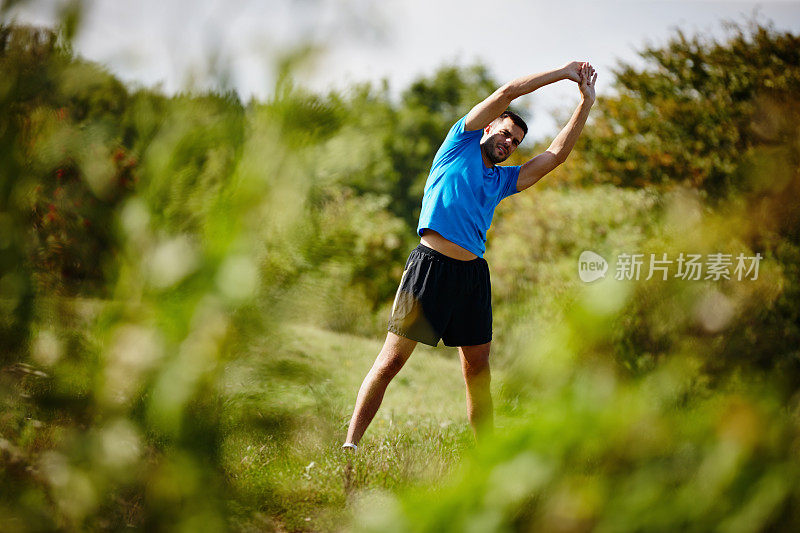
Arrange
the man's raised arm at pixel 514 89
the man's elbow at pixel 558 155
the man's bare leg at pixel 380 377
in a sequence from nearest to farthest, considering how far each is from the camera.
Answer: the man's raised arm at pixel 514 89 → the man's bare leg at pixel 380 377 → the man's elbow at pixel 558 155

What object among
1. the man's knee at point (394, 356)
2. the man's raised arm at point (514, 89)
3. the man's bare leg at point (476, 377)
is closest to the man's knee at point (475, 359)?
the man's bare leg at point (476, 377)

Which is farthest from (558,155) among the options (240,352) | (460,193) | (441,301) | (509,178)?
(240,352)

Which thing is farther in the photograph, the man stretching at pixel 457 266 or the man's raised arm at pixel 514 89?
the man stretching at pixel 457 266

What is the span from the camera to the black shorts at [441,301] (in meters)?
2.52

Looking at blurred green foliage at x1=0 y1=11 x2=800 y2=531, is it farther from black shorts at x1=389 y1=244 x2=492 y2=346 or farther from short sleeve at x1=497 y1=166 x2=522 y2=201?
short sleeve at x1=497 y1=166 x2=522 y2=201

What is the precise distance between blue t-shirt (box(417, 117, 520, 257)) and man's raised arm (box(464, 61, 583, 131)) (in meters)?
0.13

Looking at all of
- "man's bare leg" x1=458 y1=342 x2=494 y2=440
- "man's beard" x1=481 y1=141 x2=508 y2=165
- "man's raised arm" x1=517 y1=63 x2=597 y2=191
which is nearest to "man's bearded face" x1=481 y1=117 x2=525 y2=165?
"man's beard" x1=481 y1=141 x2=508 y2=165

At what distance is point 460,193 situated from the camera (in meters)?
2.55

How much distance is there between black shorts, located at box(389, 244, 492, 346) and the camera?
252 centimetres

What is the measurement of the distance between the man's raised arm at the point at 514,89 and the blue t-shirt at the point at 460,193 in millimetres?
131

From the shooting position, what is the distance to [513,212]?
9.15m

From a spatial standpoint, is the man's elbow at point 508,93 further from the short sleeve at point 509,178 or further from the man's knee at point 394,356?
the man's knee at point 394,356

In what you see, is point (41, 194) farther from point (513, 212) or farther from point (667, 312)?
point (513, 212)

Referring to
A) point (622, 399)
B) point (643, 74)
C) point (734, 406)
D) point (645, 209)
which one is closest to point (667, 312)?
point (734, 406)
